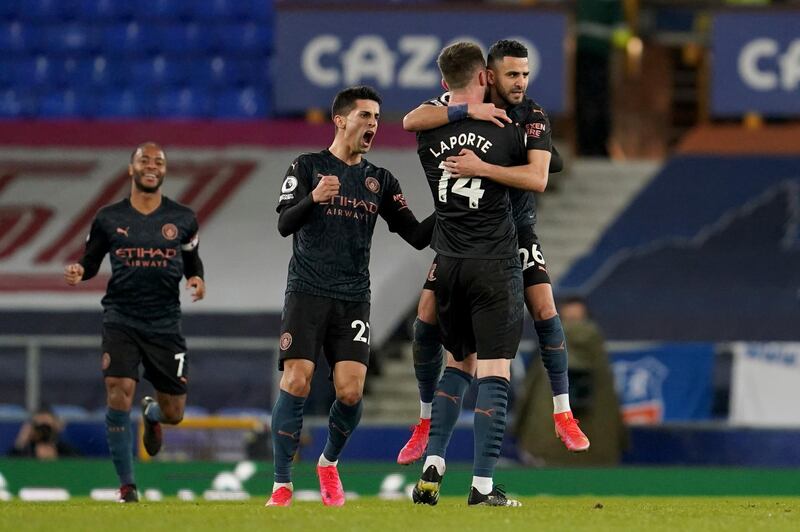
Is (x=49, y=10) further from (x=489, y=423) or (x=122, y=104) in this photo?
(x=489, y=423)

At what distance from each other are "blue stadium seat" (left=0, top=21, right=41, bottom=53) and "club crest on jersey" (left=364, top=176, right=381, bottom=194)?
11349mm

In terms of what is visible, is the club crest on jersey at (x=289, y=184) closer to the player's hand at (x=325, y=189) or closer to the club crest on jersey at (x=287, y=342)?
the player's hand at (x=325, y=189)

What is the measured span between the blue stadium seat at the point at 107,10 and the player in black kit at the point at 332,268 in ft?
36.0

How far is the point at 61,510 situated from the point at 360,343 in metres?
1.77

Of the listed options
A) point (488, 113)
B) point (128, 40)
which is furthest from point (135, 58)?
point (488, 113)

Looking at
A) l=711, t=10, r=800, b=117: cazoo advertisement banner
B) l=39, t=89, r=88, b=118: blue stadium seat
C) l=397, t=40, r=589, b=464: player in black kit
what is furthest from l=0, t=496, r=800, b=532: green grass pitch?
l=39, t=89, r=88, b=118: blue stadium seat

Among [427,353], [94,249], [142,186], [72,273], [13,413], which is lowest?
[13,413]

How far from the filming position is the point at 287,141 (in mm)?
20125

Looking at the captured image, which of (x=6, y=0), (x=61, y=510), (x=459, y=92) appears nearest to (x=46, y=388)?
(x=6, y=0)

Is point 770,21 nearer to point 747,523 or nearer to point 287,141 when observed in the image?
point 287,141

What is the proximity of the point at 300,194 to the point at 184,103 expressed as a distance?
10.6 m

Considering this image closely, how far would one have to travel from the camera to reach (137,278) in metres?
11.6

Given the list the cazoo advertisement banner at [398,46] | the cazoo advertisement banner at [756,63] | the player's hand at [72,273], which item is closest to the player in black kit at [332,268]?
the player's hand at [72,273]

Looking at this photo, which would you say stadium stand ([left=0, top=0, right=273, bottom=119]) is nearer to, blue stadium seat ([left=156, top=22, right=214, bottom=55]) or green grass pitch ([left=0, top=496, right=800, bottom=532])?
blue stadium seat ([left=156, top=22, right=214, bottom=55])
